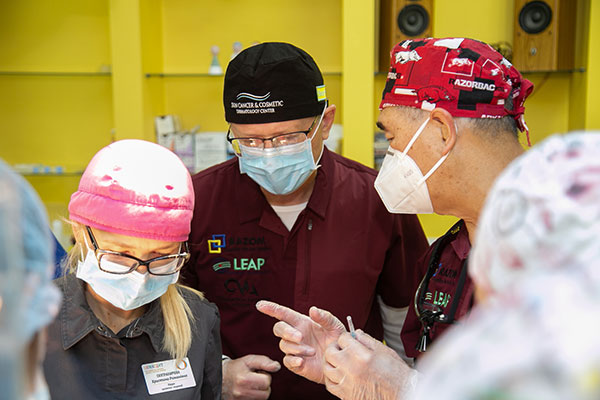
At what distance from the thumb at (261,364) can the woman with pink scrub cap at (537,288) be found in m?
1.50

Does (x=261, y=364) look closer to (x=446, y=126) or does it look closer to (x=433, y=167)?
(x=433, y=167)

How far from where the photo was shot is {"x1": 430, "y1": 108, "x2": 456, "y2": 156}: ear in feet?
5.75

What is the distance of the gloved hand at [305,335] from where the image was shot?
5.79ft

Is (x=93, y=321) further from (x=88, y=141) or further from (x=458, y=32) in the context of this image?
(x=458, y=32)

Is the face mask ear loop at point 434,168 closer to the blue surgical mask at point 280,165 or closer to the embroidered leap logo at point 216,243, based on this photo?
the blue surgical mask at point 280,165

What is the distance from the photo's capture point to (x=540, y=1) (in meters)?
3.68

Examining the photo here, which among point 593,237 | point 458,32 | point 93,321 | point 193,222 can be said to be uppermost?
point 458,32

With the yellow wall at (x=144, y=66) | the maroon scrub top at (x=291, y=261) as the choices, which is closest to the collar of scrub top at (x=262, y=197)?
the maroon scrub top at (x=291, y=261)

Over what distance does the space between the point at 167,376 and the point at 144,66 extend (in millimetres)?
2639

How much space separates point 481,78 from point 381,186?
1.64ft

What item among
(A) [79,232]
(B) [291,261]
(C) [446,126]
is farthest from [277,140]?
(A) [79,232]

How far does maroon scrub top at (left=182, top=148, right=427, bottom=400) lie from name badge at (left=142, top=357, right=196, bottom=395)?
1.84 ft

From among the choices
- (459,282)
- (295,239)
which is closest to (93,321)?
(295,239)

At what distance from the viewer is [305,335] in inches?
72.8
